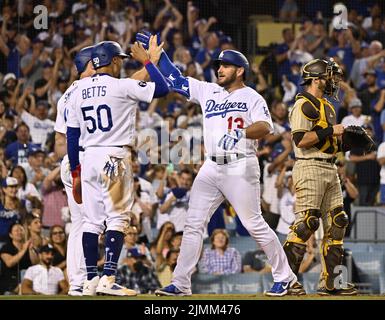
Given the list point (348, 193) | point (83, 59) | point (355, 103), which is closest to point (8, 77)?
point (355, 103)

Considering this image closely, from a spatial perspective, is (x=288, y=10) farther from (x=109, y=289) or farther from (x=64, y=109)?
(x=109, y=289)

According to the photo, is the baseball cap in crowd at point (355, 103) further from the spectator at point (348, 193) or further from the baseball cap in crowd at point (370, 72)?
the spectator at point (348, 193)

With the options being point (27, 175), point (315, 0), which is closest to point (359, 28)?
point (315, 0)

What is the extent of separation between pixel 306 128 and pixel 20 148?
21.0ft

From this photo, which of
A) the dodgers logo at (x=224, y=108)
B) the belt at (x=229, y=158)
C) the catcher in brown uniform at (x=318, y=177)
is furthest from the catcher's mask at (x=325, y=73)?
the belt at (x=229, y=158)

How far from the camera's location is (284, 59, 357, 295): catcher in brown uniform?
927 cm

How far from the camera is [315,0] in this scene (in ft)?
59.5

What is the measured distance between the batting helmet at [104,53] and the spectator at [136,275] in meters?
4.70

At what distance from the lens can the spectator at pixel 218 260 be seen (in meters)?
13.4

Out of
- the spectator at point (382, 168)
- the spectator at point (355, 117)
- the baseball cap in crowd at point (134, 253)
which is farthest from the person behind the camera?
the spectator at point (355, 117)

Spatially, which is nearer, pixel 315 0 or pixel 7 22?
pixel 7 22

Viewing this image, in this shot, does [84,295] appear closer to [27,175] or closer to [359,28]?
[27,175]

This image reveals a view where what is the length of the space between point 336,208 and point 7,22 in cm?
873

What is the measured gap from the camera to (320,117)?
936cm
